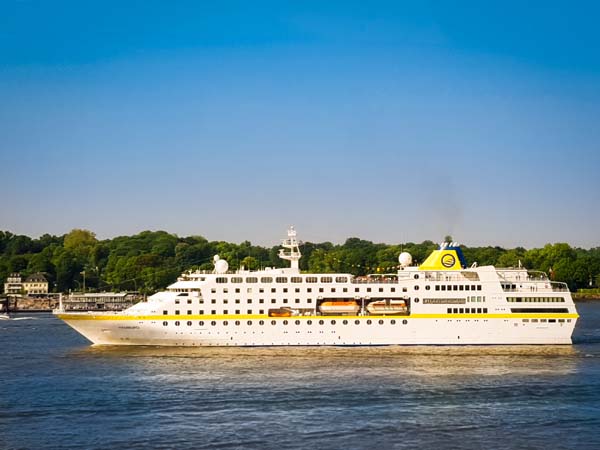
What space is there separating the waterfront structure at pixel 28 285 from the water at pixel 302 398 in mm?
94053

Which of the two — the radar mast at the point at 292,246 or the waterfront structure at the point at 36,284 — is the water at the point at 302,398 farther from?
the waterfront structure at the point at 36,284

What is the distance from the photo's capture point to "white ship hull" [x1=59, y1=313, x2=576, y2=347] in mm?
54469

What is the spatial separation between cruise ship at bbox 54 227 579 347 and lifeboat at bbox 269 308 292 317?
69 millimetres

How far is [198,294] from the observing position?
181 feet

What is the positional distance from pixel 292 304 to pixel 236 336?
4.41m

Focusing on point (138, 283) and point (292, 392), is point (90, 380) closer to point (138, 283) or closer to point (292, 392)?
point (292, 392)

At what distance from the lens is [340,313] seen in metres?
55.3

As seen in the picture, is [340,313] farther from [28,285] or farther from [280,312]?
[28,285]

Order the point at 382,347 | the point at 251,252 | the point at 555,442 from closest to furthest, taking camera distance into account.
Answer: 1. the point at 555,442
2. the point at 382,347
3. the point at 251,252

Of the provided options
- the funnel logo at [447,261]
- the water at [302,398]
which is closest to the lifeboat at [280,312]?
the water at [302,398]

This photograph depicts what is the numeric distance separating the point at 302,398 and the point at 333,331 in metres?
17.3

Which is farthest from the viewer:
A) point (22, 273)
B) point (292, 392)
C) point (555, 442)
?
point (22, 273)

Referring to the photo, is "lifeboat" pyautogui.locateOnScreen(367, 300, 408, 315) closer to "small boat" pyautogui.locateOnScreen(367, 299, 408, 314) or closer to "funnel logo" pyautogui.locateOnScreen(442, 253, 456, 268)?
"small boat" pyautogui.locateOnScreen(367, 299, 408, 314)

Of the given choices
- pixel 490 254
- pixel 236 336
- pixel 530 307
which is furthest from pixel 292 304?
pixel 490 254
